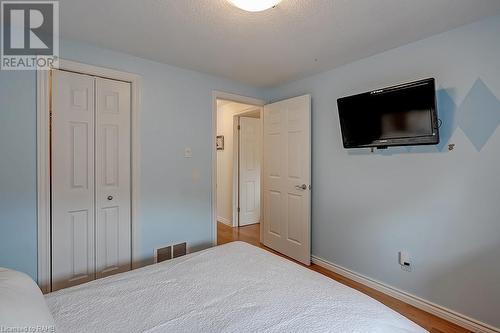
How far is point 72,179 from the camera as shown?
2127 millimetres

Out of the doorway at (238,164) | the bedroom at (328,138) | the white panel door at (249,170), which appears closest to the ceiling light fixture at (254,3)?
the bedroom at (328,138)

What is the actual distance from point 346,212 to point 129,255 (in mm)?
2257

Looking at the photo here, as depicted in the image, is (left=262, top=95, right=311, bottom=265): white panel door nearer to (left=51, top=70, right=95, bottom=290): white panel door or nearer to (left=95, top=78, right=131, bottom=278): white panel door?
(left=95, top=78, right=131, bottom=278): white panel door

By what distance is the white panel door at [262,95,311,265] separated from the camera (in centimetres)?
288

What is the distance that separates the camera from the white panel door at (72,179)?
2047 mm

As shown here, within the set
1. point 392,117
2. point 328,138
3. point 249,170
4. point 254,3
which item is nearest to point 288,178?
point 328,138

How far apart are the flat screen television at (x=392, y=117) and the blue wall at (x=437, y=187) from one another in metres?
0.18

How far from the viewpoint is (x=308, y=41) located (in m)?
2.09

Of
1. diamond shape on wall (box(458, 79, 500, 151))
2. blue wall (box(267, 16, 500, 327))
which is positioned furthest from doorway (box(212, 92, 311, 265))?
diamond shape on wall (box(458, 79, 500, 151))

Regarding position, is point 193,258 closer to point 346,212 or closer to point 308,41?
point 346,212

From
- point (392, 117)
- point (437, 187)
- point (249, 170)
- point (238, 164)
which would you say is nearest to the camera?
point (437, 187)

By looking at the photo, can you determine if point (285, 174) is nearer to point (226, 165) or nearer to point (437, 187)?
point (437, 187)

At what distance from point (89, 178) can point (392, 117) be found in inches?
107

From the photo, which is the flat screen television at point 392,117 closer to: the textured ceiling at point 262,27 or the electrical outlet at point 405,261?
the textured ceiling at point 262,27
